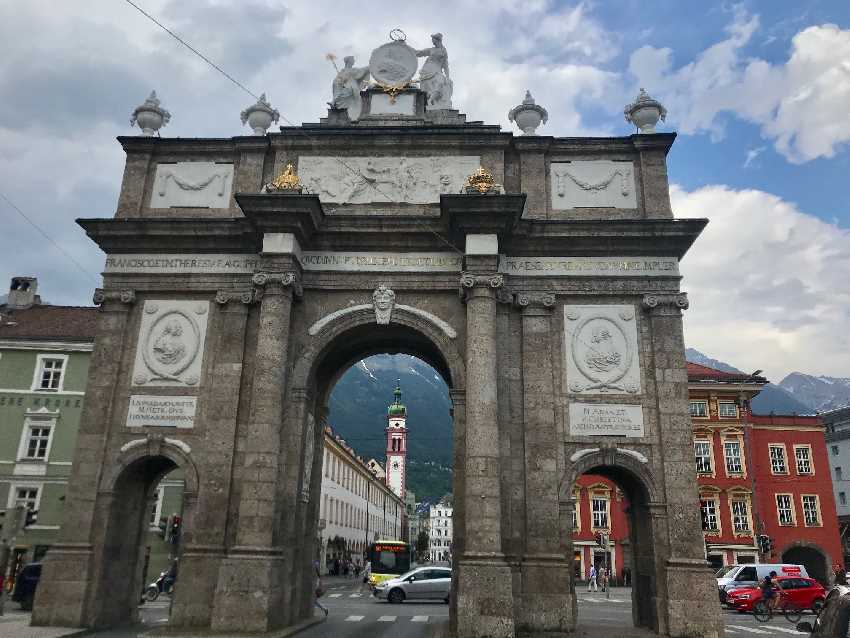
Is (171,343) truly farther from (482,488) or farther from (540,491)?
(540,491)

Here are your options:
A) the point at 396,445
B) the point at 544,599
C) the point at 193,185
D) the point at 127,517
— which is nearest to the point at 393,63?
the point at 193,185

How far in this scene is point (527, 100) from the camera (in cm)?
2067

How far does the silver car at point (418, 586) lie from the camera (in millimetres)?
30219

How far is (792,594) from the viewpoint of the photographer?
2753cm

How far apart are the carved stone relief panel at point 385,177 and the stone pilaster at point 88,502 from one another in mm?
6384

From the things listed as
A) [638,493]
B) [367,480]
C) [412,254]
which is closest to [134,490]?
[412,254]

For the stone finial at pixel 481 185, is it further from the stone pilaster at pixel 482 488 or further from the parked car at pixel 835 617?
the parked car at pixel 835 617

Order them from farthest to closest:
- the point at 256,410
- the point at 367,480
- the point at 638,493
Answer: the point at 367,480, the point at 638,493, the point at 256,410

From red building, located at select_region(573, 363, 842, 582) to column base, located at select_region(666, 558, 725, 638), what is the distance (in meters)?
28.3

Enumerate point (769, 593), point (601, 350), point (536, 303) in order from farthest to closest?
point (769, 593)
point (536, 303)
point (601, 350)

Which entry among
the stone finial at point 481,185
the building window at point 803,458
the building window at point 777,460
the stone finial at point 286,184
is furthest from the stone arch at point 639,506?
the building window at point 803,458

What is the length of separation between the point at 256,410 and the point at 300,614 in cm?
628

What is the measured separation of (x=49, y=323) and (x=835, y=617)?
1573 inches

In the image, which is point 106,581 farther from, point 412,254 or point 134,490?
point 412,254
